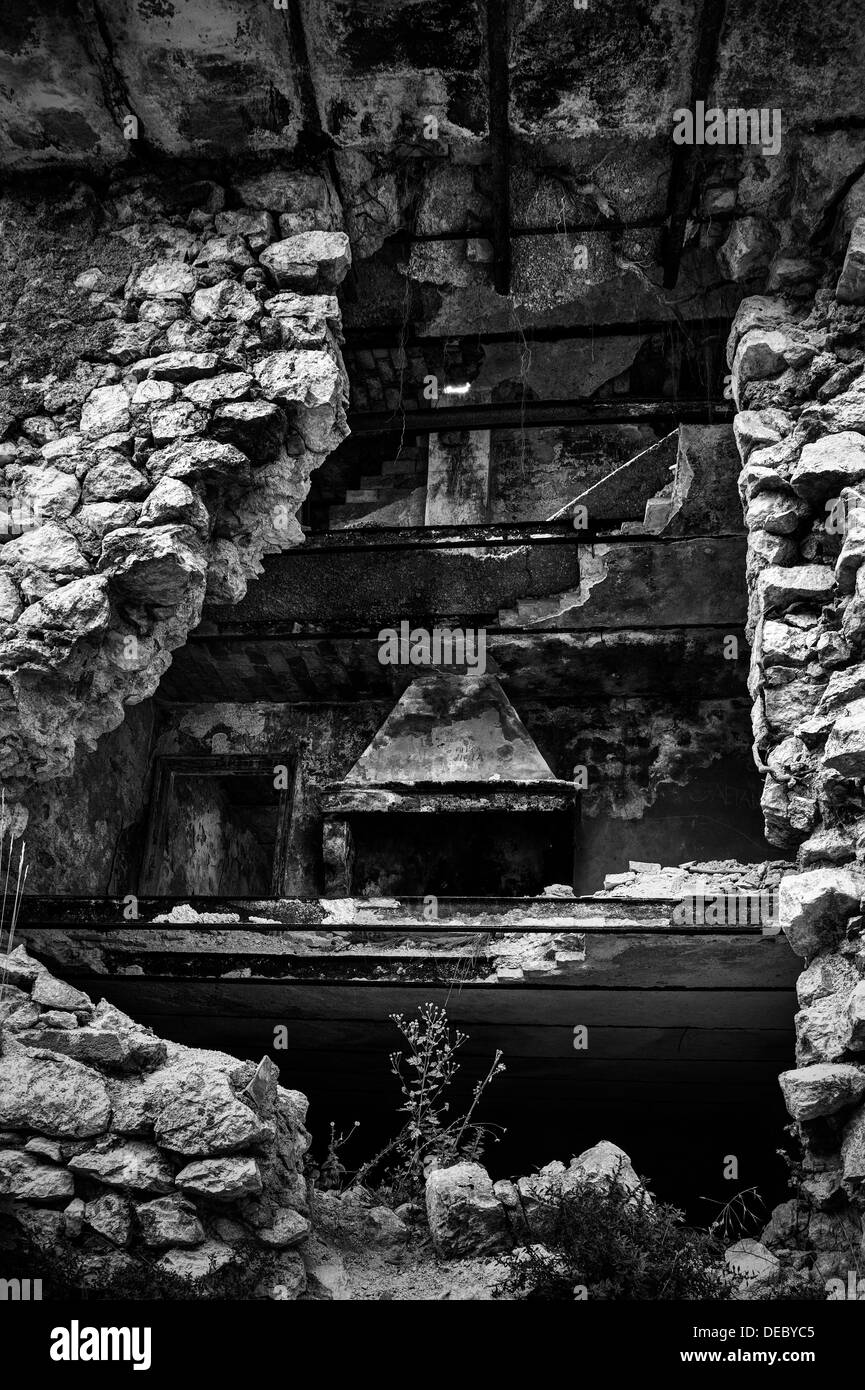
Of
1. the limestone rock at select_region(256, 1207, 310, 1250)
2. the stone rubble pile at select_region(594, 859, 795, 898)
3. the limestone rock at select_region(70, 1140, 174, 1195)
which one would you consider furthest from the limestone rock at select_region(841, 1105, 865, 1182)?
the limestone rock at select_region(70, 1140, 174, 1195)

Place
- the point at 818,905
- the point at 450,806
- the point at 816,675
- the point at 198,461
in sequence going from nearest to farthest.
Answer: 1. the point at 818,905
2. the point at 816,675
3. the point at 198,461
4. the point at 450,806

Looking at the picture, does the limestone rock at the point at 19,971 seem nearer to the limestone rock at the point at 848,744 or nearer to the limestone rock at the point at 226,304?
the limestone rock at the point at 226,304

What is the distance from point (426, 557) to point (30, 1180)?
4614 millimetres

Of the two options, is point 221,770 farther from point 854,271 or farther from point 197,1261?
point 854,271

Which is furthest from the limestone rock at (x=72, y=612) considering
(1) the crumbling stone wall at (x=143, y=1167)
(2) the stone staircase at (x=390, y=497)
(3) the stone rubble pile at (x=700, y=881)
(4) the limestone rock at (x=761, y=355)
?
(2) the stone staircase at (x=390, y=497)

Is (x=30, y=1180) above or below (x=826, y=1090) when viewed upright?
below

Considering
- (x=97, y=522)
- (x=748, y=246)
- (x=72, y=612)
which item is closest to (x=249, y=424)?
(x=97, y=522)

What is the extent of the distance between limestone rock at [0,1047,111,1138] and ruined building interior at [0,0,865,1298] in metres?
0.02

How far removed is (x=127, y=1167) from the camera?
3996 mm

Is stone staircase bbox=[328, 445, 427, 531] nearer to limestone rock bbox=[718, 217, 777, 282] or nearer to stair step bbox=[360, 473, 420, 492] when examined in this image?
stair step bbox=[360, 473, 420, 492]

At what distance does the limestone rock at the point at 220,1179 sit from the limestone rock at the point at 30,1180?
374mm

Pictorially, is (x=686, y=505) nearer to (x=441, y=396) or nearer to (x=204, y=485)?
(x=441, y=396)

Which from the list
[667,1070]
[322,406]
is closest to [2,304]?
[322,406]

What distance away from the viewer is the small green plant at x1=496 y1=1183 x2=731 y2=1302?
12.3 feet
